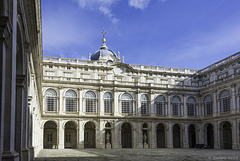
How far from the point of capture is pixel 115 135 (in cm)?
5531

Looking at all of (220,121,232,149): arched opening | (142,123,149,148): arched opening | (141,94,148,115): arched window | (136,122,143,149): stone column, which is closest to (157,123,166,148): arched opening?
(142,123,149,148): arched opening

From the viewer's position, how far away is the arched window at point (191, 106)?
60750mm

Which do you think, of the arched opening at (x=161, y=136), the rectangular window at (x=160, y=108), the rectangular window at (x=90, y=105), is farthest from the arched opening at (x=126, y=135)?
A: the rectangular window at (x=90, y=105)

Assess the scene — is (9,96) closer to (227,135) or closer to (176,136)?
(227,135)

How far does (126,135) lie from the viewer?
59375 millimetres

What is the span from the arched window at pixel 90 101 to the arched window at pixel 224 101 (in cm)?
2312

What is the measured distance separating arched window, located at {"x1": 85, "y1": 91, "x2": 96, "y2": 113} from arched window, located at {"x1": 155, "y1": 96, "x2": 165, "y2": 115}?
495 inches

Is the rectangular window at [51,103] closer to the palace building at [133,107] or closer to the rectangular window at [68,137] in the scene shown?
the palace building at [133,107]

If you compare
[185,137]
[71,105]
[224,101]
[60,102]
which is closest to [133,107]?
[71,105]

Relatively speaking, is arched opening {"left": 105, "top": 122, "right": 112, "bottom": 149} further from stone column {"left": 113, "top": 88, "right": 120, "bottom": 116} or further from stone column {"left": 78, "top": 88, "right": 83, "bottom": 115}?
A: stone column {"left": 78, "top": 88, "right": 83, "bottom": 115}

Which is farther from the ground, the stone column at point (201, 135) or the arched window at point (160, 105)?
the arched window at point (160, 105)

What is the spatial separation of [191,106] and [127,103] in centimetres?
1363

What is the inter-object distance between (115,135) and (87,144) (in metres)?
5.66

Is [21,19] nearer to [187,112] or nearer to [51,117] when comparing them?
[51,117]
